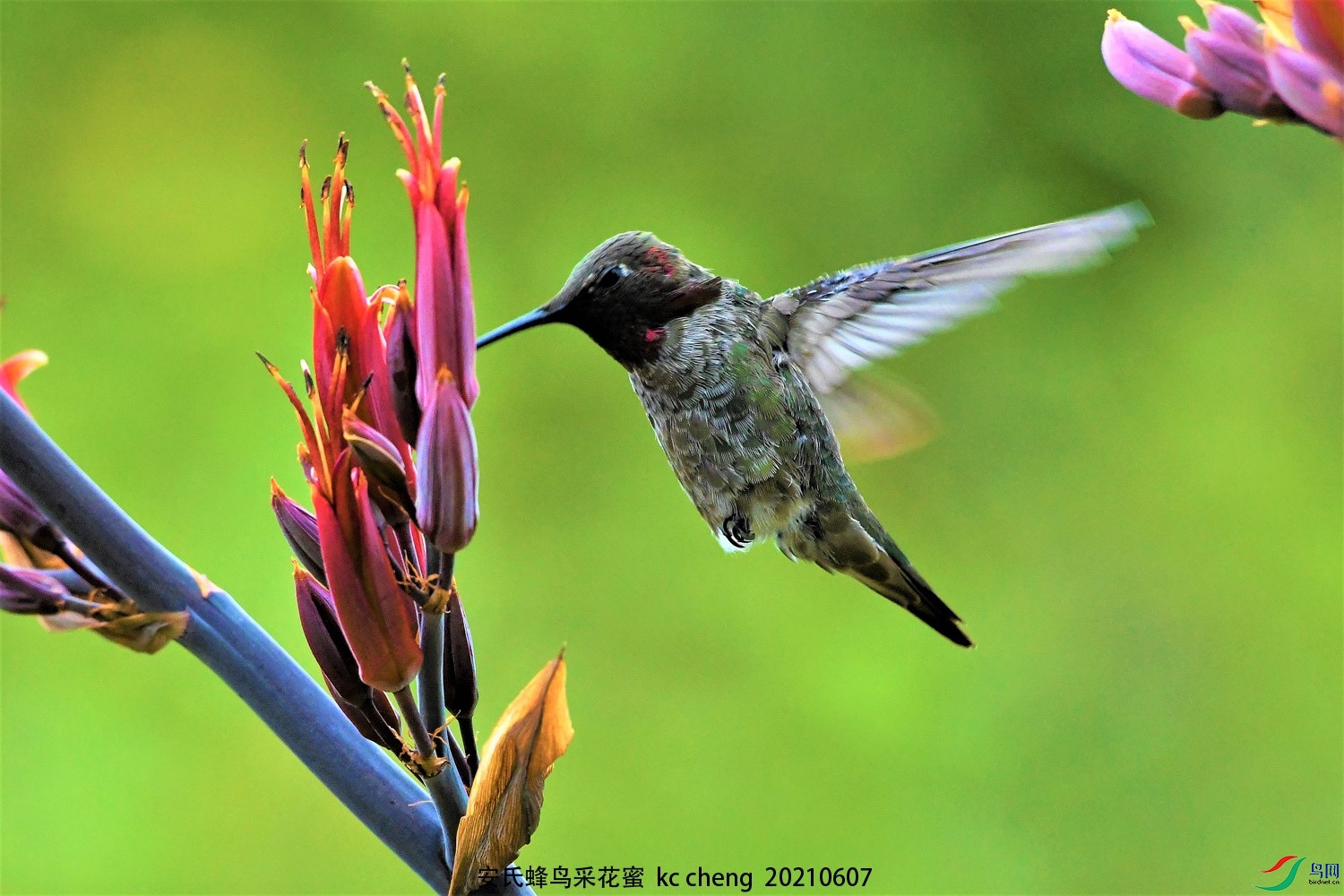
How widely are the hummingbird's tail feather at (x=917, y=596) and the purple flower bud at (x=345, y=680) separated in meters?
0.65

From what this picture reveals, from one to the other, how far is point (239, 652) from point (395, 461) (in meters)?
0.11

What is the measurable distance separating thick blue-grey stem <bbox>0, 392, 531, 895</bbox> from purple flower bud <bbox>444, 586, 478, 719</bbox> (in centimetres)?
3

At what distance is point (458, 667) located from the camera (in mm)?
486

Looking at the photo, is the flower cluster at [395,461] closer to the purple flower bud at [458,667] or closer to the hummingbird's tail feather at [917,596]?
the purple flower bud at [458,667]

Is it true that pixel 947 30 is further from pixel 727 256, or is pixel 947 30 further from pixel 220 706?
pixel 220 706

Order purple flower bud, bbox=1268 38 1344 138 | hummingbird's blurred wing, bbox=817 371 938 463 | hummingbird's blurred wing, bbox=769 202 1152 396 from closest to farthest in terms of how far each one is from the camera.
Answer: purple flower bud, bbox=1268 38 1344 138 < hummingbird's blurred wing, bbox=769 202 1152 396 < hummingbird's blurred wing, bbox=817 371 938 463

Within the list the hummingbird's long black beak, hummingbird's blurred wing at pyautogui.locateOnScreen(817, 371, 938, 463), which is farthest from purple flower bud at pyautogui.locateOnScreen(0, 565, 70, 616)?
hummingbird's blurred wing at pyautogui.locateOnScreen(817, 371, 938, 463)

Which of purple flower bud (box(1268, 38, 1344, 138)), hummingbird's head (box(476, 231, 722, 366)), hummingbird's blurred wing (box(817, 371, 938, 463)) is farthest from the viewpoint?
hummingbird's blurred wing (box(817, 371, 938, 463))

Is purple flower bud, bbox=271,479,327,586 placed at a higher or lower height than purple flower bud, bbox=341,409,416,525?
lower

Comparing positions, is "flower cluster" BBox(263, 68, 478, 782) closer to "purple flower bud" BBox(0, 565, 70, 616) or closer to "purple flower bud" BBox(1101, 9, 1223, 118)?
"purple flower bud" BBox(0, 565, 70, 616)

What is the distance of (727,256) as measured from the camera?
1617 mm

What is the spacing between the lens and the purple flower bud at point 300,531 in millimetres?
490

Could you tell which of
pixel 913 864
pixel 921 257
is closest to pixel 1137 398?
pixel 913 864

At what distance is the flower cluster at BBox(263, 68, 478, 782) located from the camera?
43 cm
